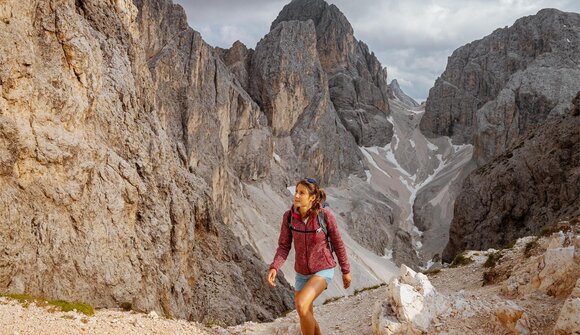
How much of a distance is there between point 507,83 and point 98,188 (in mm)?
125879

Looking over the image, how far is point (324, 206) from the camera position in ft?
25.2

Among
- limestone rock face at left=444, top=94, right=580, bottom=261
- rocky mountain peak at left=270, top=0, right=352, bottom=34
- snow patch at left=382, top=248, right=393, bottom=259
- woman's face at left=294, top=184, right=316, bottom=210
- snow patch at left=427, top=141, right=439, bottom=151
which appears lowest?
snow patch at left=382, top=248, right=393, bottom=259

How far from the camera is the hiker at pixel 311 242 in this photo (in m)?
7.37

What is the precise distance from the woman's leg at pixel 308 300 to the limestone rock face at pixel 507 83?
365 feet

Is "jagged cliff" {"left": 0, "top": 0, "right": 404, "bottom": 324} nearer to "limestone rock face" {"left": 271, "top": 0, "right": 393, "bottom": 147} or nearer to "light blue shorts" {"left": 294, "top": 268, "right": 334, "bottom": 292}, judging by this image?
"light blue shorts" {"left": 294, "top": 268, "right": 334, "bottom": 292}

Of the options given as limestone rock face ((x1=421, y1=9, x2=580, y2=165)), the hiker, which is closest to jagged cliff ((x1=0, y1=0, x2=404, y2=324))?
the hiker

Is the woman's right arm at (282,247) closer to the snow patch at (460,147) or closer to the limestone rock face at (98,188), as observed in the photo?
the limestone rock face at (98,188)

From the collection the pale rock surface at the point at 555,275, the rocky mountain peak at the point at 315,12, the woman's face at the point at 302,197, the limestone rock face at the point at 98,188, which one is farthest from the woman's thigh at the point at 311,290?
the rocky mountain peak at the point at 315,12

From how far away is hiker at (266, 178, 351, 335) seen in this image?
24.2ft

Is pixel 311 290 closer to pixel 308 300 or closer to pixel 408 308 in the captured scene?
pixel 308 300

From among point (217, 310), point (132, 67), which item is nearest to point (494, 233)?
point (217, 310)

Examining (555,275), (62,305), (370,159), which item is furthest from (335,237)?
(370,159)

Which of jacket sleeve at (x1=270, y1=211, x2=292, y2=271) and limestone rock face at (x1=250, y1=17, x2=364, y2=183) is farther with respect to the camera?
limestone rock face at (x1=250, y1=17, x2=364, y2=183)

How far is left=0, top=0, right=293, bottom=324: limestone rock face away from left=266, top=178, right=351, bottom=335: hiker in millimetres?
18458
